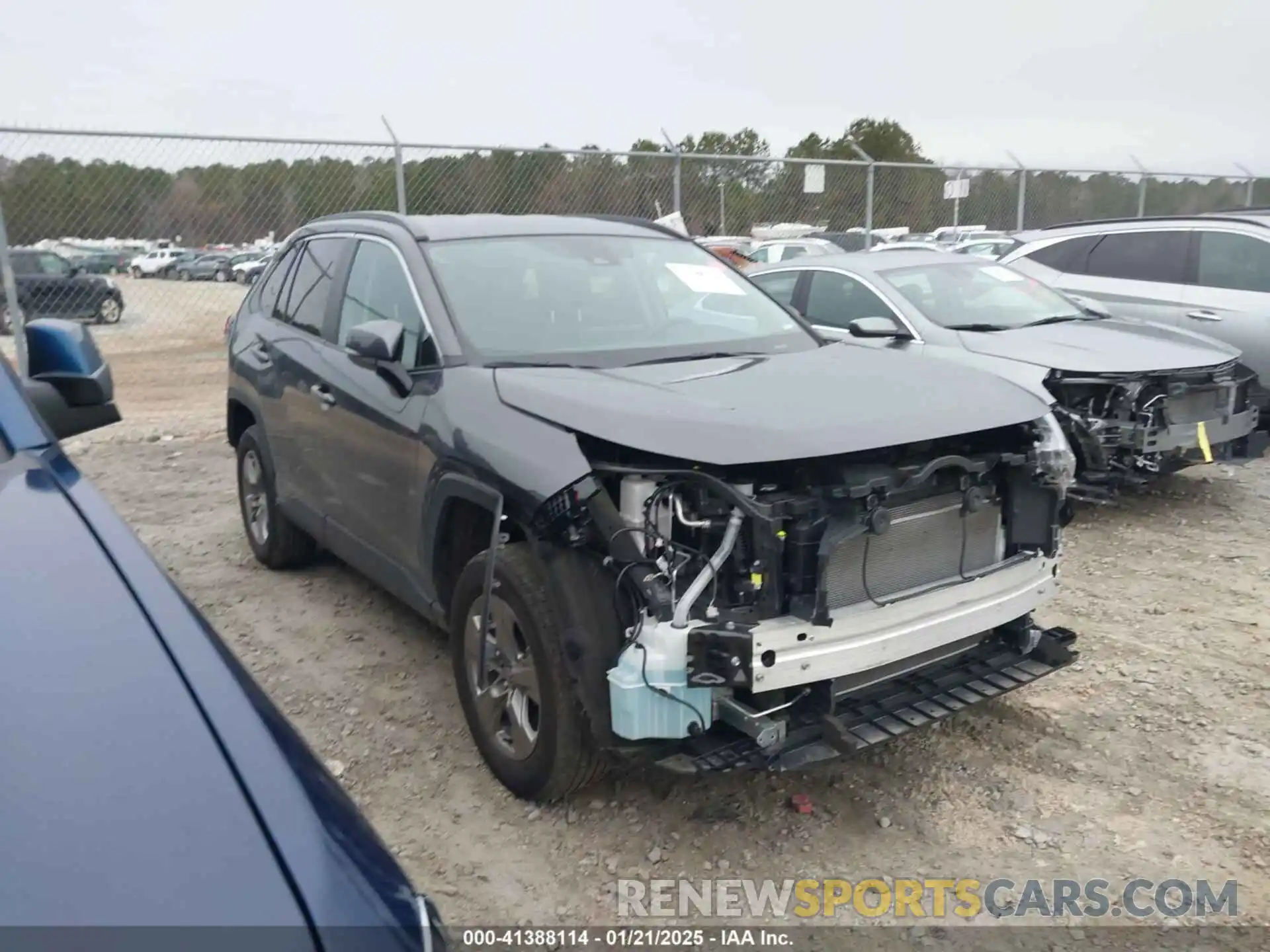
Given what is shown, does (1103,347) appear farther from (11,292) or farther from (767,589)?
(11,292)

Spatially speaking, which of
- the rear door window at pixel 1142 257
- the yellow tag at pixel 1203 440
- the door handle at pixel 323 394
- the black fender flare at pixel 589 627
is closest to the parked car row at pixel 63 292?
the door handle at pixel 323 394

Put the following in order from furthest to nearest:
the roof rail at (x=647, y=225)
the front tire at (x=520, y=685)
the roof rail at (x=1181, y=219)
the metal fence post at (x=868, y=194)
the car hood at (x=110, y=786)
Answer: the metal fence post at (x=868, y=194)
the roof rail at (x=1181, y=219)
the roof rail at (x=647, y=225)
the front tire at (x=520, y=685)
the car hood at (x=110, y=786)

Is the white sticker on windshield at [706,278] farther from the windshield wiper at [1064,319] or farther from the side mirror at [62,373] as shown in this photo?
the windshield wiper at [1064,319]

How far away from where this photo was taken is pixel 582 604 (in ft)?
9.65

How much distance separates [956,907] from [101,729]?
2353mm

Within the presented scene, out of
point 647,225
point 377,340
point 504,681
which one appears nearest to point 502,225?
point 647,225

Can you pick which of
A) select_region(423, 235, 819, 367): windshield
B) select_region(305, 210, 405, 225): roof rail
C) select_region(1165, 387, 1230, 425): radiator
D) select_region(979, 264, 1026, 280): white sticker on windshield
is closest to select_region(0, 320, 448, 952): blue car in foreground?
select_region(423, 235, 819, 367): windshield

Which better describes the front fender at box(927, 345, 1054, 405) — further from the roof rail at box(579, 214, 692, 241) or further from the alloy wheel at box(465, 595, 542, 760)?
the alloy wheel at box(465, 595, 542, 760)

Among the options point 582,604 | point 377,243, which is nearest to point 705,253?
point 377,243

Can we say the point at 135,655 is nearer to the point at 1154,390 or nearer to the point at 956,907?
the point at 956,907

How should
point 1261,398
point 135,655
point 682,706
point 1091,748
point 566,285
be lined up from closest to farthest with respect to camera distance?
point 135,655, point 682,706, point 1091,748, point 566,285, point 1261,398

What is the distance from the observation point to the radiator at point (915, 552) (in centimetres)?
303

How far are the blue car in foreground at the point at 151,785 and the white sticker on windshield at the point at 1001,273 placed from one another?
22.3 feet

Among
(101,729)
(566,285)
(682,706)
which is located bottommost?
(682,706)
